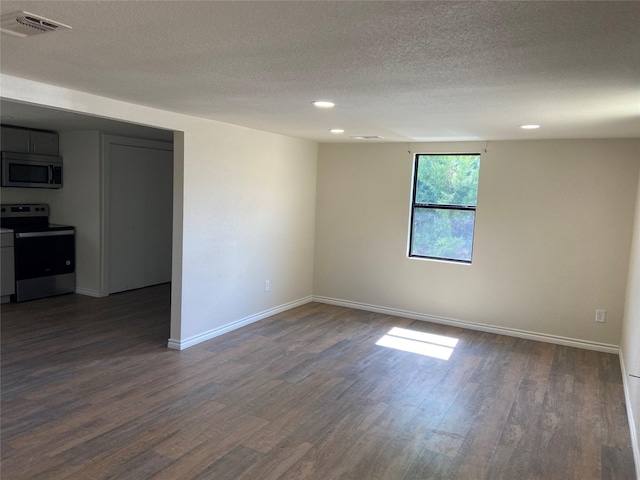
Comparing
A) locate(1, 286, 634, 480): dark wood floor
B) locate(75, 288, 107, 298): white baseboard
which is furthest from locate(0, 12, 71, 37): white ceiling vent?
locate(75, 288, 107, 298): white baseboard

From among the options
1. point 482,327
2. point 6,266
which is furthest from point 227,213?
point 482,327

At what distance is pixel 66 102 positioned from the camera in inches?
128

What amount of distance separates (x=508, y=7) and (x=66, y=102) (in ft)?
9.56

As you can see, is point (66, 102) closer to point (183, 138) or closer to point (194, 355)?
point (183, 138)

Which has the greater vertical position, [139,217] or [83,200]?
[83,200]

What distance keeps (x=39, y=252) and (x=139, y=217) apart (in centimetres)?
133

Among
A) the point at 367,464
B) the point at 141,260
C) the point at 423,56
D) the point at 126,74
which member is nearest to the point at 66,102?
the point at 126,74

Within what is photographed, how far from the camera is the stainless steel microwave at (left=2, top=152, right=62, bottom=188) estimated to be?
5789 mm

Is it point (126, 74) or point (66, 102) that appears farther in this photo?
point (66, 102)

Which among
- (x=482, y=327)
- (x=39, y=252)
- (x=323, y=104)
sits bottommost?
(x=482, y=327)

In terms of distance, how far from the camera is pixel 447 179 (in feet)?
18.3

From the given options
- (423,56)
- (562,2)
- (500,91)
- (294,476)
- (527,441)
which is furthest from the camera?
(527,441)

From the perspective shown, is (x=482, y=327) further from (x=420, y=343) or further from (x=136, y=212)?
(x=136, y=212)

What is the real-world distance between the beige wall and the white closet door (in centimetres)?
249
